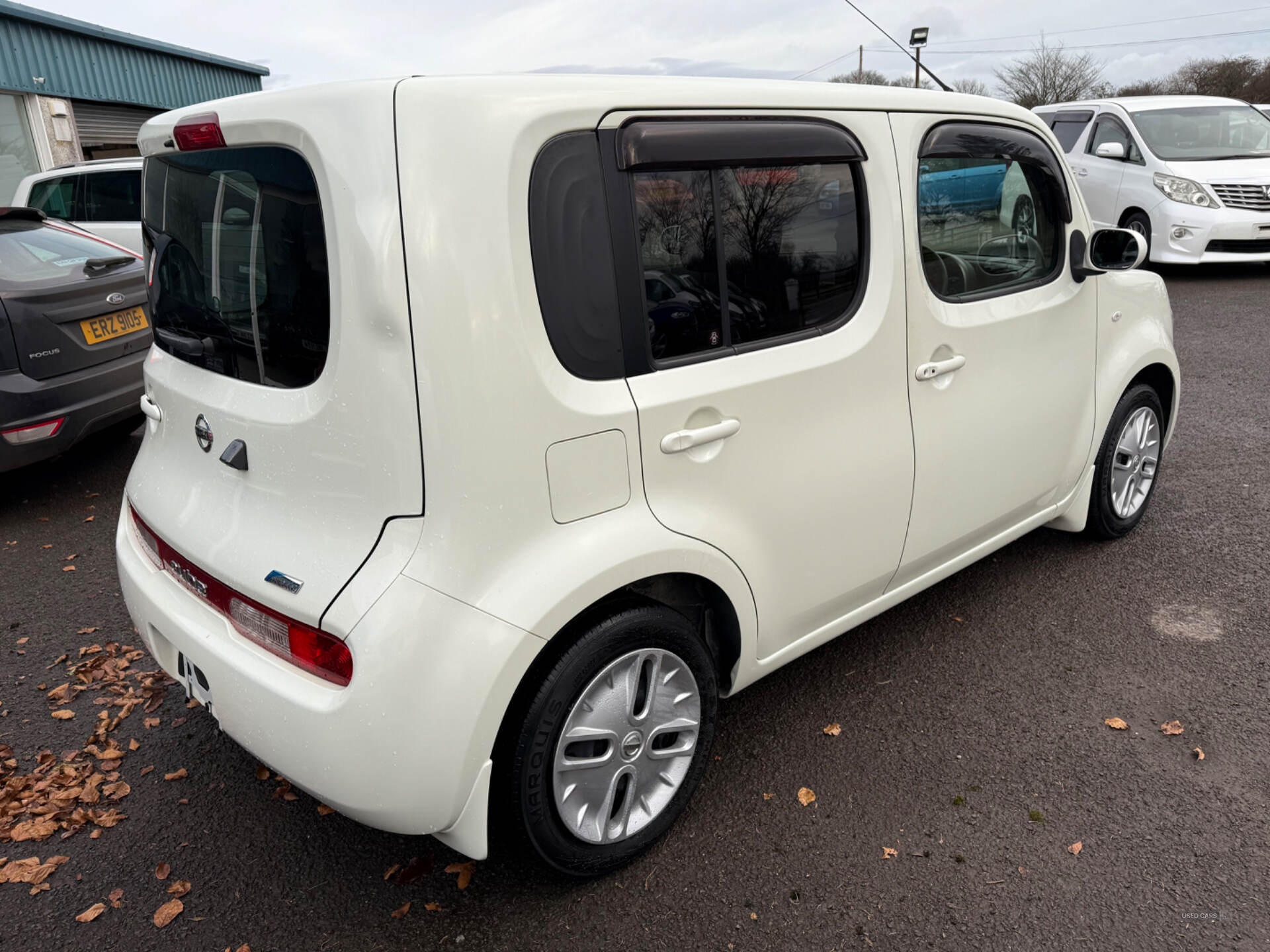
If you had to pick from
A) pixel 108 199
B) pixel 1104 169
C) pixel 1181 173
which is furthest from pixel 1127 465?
pixel 108 199

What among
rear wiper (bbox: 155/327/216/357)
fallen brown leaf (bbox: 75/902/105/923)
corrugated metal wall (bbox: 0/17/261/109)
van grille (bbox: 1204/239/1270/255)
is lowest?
fallen brown leaf (bbox: 75/902/105/923)

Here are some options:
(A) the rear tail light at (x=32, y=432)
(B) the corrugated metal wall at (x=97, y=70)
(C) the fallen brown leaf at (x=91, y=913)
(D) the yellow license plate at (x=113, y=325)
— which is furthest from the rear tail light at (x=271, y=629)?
(B) the corrugated metal wall at (x=97, y=70)

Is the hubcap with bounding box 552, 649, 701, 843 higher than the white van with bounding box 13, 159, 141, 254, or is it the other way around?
the white van with bounding box 13, 159, 141, 254

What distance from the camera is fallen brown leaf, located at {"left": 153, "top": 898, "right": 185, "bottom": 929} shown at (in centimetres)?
231

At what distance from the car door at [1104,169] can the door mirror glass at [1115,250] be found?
310 inches

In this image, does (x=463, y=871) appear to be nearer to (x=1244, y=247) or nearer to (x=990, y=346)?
(x=990, y=346)

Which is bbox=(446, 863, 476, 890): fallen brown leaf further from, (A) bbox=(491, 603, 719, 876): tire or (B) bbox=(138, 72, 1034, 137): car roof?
(B) bbox=(138, 72, 1034, 137): car roof

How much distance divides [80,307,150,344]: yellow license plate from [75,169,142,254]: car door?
5.10m

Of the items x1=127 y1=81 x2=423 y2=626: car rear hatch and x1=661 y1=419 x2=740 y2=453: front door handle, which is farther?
x1=661 y1=419 x2=740 y2=453: front door handle

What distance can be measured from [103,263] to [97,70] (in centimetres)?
1493

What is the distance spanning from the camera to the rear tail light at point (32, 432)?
458 centimetres

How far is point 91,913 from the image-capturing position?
234 centimetres

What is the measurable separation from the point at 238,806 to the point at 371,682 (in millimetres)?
1165

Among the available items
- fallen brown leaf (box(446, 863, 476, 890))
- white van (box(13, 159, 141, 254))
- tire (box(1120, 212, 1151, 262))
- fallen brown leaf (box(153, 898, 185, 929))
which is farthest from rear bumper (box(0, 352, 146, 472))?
tire (box(1120, 212, 1151, 262))
